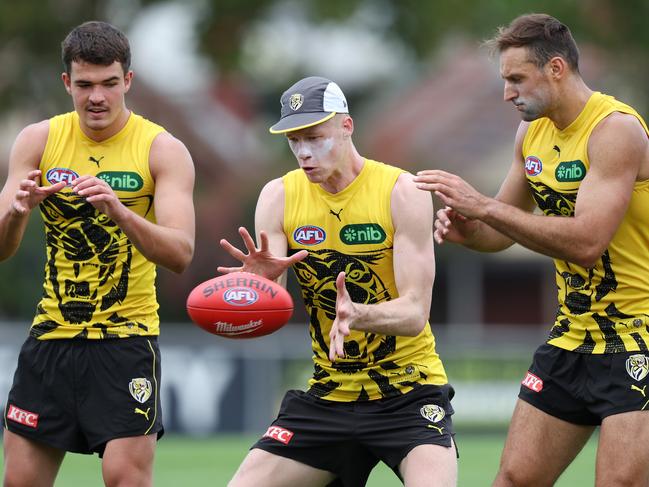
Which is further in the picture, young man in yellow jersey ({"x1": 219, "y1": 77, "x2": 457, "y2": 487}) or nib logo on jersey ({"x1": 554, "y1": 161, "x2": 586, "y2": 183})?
nib logo on jersey ({"x1": 554, "y1": 161, "x2": 586, "y2": 183})

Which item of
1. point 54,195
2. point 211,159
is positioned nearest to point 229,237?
point 211,159

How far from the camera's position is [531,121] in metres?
7.34

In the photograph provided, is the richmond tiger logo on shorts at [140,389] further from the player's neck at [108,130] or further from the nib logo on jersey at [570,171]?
the nib logo on jersey at [570,171]

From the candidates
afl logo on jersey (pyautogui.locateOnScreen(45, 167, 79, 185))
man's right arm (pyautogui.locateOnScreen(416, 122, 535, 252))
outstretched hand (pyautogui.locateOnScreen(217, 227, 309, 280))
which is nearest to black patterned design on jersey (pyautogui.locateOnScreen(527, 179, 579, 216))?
man's right arm (pyautogui.locateOnScreen(416, 122, 535, 252))

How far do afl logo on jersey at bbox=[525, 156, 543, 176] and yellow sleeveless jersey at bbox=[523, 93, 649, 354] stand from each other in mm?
48

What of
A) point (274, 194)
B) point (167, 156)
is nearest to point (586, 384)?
point (274, 194)

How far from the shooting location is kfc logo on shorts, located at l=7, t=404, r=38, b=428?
7172 mm

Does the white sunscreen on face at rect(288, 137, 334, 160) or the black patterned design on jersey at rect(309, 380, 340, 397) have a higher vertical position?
the white sunscreen on face at rect(288, 137, 334, 160)

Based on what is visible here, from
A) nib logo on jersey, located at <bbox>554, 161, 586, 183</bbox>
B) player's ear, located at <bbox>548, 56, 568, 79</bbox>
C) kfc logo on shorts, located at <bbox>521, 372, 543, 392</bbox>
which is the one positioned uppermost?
player's ear, located at <bbox>548, 56, 568, 79</bbox>

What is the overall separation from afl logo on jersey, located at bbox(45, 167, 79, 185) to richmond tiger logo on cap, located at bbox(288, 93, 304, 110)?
1235mm

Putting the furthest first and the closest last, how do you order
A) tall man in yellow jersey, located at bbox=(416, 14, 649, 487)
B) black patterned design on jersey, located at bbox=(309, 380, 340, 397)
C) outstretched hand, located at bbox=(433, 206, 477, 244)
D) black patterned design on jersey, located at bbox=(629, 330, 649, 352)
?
outstretched hand, located at bbox=(433, 206, 477, 244) < black patterned design on jersey, located at bbox=(309, 380, 340, 397) < black patterned design on jersey, located at bbox=(629, 330, 649, 352) < tall man in yellow jersey, located at bbox=(416, 14, 649, 487)

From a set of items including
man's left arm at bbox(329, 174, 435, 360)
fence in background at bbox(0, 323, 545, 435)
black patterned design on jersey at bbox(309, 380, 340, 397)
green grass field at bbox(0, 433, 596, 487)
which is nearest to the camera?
man's left arm at bbox(329, 174, 435, 360)

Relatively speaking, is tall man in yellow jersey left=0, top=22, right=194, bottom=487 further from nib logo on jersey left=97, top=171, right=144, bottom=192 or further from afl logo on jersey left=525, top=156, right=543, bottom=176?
afl logo on jersey left=525, top=156, right=543, bottom=176

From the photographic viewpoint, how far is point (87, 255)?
7270mm
